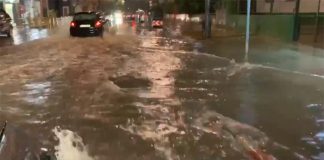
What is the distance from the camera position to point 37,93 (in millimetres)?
11695

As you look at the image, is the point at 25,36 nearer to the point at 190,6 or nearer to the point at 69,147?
the point at 69,147

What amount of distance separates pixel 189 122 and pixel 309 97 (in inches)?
137

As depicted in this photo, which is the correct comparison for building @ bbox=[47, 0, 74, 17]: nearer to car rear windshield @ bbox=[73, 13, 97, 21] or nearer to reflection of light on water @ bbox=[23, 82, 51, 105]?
car rear windshield @ bbox=[73, 13, 97, 21]

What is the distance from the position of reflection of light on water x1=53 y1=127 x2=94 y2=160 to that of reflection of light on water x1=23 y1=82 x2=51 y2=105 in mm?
2740

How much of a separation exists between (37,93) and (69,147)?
497 cm

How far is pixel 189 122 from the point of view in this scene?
8.55 metres

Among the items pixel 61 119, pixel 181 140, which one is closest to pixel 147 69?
pixel 61 119

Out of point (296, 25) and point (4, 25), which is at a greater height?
point (296, 25)

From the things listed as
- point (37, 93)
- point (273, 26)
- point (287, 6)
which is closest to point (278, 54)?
point (273, 26)

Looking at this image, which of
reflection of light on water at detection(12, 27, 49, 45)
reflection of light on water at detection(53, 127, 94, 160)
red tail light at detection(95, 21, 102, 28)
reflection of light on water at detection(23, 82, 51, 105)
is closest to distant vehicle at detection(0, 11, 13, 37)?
reflection of light on water at detection(12, 27, 49, 45)

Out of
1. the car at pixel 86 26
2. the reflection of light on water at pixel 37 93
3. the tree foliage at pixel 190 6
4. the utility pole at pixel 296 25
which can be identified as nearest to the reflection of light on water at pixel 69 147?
Result: the reflection of light on water at pixel 37 93

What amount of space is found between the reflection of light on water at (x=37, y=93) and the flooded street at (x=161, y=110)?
21 mm

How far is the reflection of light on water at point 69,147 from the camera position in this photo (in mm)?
6339

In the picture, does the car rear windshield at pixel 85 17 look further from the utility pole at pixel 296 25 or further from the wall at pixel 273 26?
the utility pole at pixel 296 25
